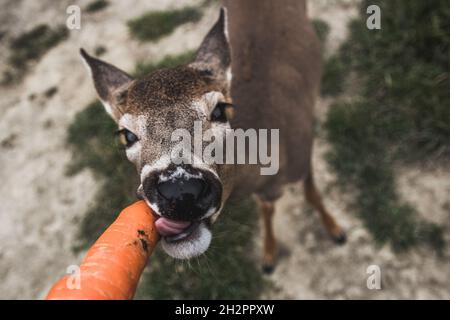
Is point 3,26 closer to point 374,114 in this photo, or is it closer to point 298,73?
point 298,73

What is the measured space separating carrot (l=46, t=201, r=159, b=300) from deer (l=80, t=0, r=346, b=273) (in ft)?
0.44

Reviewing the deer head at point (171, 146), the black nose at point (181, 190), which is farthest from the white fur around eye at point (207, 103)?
the black nose at point (181, 190)

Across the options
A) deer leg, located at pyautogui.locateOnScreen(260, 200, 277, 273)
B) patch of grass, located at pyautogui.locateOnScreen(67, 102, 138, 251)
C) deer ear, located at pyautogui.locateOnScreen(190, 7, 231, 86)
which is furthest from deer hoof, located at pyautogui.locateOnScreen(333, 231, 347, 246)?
patch of grass, located at pyautogui.locateOnScreen(67, 102, 138, 251)

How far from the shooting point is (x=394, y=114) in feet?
18.5

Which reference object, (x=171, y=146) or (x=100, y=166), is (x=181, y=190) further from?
(x=100, y=166)

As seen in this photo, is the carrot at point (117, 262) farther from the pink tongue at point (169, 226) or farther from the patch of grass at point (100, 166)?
the patch of grass at point (100, 166)

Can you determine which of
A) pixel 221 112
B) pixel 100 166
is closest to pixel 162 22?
pixel 100 166

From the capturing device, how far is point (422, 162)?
17.3 feet

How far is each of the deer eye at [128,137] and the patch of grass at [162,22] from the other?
16.4 feet

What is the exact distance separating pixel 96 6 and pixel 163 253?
5706mm

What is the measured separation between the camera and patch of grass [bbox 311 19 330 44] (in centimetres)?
672

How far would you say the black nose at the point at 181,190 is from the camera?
2.46m
